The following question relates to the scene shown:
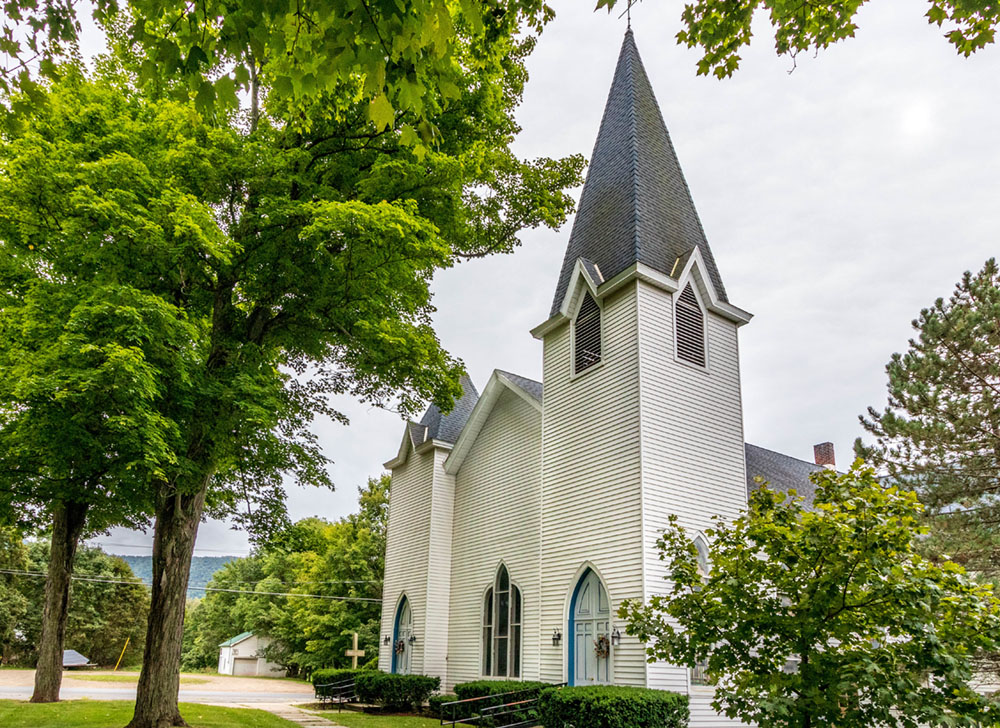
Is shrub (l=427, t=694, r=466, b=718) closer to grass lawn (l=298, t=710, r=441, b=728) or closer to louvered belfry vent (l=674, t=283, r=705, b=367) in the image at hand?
grass lawn (l=298, t=710, r=441, b=728)

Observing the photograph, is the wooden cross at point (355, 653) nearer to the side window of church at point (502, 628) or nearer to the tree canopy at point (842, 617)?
the side window of church at point (502, 628)

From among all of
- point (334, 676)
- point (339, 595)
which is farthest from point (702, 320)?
point (339, 595)

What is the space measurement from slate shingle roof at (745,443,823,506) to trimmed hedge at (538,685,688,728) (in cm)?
783

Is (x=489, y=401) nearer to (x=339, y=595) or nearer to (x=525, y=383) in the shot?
(x=525, y=383)

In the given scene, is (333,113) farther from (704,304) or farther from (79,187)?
(704,304)

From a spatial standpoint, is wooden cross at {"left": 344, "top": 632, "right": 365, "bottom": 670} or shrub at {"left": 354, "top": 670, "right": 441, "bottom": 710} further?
wooden cross at {"left": 344, "top": 632, "right": 365, "bottom": 670}

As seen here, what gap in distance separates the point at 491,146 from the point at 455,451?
999cm

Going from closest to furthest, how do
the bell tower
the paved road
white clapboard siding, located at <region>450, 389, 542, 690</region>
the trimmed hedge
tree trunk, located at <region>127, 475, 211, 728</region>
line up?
the trimmed hedge < tree trunk, located at <region>127, 475, 211, 728</region> < the bell tower < white clapboard siding, located at <region>450, 389, 542, 690</region> < the paved road

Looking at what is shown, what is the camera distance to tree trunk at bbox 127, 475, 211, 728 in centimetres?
1145

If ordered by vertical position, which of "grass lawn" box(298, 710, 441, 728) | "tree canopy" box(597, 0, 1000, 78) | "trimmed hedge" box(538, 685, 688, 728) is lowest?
"grass lawn" box(298, 710, 441, 728)

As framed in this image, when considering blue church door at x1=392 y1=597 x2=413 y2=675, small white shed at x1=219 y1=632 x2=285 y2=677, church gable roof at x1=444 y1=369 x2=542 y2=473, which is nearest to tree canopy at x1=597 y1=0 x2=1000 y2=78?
church gable roof at x1=444 y1=369 x2=542 y2=473

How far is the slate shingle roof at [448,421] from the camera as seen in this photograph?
71.8 feet

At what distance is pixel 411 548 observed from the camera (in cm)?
2178

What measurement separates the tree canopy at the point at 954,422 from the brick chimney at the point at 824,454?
36.2ft
